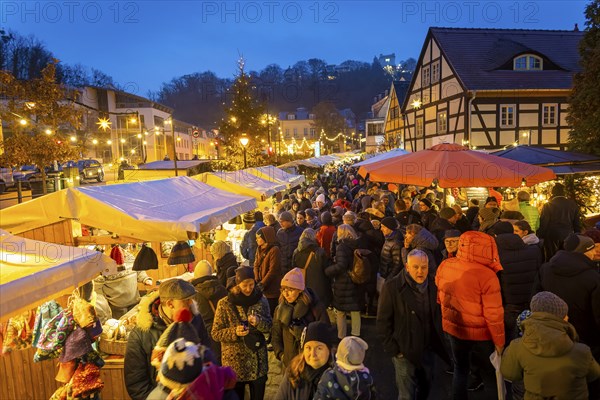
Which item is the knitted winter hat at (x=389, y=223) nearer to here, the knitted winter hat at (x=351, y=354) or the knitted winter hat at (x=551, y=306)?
the knitted winter hat at (x=551, y=306)

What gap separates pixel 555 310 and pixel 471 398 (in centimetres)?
201

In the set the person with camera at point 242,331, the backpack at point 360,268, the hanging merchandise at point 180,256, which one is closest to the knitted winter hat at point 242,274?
the person with camera at point 242,331

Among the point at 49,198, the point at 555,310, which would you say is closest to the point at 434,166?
the point at 555,310

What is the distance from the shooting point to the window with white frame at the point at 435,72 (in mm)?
24297

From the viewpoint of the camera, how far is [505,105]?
71.5 feet

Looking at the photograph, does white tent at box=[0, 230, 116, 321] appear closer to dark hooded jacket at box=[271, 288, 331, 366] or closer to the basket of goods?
the basket of goods

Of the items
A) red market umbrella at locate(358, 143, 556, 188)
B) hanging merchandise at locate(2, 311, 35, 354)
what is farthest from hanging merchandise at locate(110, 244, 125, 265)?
red market umbrella at locate(358, 143, 556, 188)

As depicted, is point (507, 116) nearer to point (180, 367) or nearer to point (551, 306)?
point (551, 306)

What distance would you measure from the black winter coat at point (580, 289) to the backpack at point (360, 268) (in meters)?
2.18

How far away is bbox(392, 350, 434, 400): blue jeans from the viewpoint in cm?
388

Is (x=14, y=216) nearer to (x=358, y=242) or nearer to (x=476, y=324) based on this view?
(x=358, y=242)

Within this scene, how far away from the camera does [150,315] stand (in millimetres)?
3291

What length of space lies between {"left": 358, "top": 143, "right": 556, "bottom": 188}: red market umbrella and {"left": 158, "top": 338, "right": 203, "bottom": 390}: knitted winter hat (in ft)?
12.8

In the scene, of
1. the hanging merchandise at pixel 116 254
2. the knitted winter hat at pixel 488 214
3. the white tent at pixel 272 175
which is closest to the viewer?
the hanging merchandise at pixel 116 254
